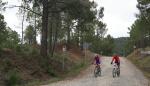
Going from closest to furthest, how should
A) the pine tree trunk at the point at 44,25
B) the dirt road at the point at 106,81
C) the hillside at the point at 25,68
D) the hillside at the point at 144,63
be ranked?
the dirt road at the point at 106,81
the hillside at the point at 25,68
the pine tree trunk at the point at 44,25
the hillside at the point at 144,63

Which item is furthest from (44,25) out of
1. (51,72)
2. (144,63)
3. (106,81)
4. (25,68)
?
(144,63)

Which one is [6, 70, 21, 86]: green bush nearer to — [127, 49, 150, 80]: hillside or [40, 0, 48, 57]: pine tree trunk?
[40, 0, 48, 57]: pine tree trunk

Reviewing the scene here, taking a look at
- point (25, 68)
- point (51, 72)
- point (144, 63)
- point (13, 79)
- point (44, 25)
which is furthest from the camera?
point (144, 63)

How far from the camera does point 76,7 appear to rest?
39.5m

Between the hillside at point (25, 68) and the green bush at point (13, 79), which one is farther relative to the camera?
the hillside at point (25, 68)

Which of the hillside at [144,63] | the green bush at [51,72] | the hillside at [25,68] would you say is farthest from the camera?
the hillside at [144,63]

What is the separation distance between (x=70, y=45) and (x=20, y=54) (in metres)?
40.8

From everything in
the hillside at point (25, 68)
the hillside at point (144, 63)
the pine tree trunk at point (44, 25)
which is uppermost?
the pine tree trunk at point (44, 25)

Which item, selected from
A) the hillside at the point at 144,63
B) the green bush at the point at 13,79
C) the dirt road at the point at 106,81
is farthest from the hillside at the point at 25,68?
the hillside at the point at 144,63

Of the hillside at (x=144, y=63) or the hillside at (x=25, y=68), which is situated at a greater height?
the hillside at (x=25, y=68)

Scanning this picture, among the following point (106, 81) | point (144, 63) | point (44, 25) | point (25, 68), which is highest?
point (44, 25)

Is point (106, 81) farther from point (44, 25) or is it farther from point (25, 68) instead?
point (44, 25)

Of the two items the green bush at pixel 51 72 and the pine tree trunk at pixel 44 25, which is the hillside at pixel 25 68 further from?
the pine tree trunk at pixel 44 25

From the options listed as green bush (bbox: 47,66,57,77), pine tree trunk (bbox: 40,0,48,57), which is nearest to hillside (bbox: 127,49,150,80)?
green bush (bbox: 47,66,57,77)
